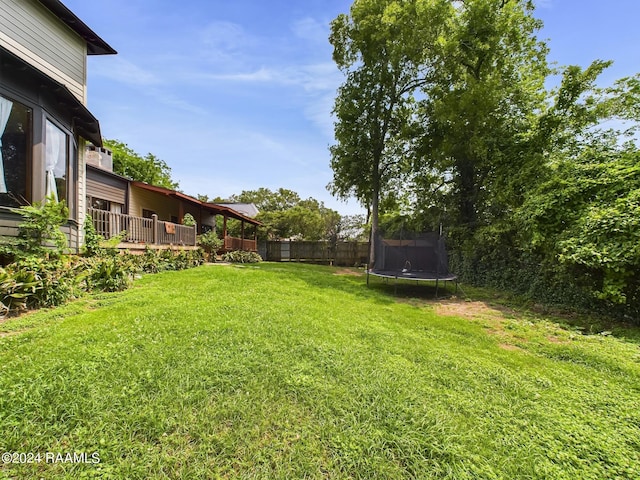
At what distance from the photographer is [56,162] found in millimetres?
5418

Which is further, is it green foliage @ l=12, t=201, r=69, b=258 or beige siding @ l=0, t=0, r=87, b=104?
beige siding @ l=0, t=0, r=87, b=104

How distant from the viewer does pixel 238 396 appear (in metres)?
2.14

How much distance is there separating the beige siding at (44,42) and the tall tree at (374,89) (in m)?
10.1

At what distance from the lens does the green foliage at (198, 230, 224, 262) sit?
41.7 feet

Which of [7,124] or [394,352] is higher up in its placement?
[7,124]

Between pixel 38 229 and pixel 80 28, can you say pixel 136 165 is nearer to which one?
pixel 80 28

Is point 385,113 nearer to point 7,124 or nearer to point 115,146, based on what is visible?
point 7,124

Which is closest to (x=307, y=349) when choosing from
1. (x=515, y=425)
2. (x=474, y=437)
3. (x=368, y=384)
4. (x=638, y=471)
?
(x=368, y=384)

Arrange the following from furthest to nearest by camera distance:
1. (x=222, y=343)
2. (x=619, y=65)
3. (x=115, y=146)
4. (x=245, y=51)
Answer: (x=115, y=146)
(x=245, y=51)
(x=619, y=65)
(x=222, y=343)

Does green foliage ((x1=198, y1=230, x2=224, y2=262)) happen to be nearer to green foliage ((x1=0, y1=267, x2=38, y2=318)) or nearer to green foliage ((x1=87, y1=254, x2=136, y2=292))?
green foliage ((x1=87, y1=254, x2=136, y2=292))

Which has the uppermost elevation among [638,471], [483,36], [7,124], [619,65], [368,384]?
[483,36]

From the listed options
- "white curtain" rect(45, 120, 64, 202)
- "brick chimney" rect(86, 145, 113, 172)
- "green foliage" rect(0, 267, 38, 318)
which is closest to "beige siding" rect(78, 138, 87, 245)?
"white curtain" rect(45, 120, 64, 202)

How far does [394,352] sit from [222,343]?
1.89 meters

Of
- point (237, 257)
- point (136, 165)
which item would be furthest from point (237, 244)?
point (136, 165)
